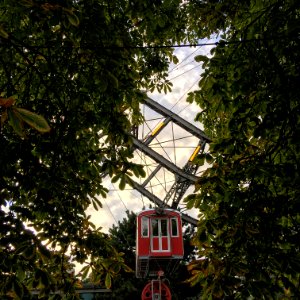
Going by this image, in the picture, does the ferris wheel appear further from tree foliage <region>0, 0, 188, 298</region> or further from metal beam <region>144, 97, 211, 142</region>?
tree foliage <region>0, 0, 188, 298</region>

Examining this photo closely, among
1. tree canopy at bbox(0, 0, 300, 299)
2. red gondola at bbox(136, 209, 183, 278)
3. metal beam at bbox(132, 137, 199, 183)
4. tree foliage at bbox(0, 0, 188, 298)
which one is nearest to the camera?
tree canopy at bbox(0, 0, 300, 299)

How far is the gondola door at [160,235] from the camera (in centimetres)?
1612

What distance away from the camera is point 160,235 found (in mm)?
16438

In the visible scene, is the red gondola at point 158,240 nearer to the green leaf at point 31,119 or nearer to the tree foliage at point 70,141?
the tree foliage at point 70,141

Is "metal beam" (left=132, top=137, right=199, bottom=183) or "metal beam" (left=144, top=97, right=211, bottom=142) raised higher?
"metal beam" (left=144, top=97, right=211, bottom=142)

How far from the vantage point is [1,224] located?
2305 mm

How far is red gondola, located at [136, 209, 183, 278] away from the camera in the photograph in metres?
16.0

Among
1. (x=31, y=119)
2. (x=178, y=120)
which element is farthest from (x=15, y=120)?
(x=178, y=120)

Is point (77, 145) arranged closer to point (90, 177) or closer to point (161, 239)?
point (90, 177)

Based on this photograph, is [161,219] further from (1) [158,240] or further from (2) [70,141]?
(2) [70,141]

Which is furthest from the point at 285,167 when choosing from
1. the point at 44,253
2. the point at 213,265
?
the point at 44,253

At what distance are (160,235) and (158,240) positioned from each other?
10.3 inches

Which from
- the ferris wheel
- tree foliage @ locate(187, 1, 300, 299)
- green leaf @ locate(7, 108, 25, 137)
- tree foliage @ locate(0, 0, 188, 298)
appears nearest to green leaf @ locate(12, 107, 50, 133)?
green leaf @ locate(7, 108, 25, 137)

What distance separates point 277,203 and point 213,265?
2.42ft
